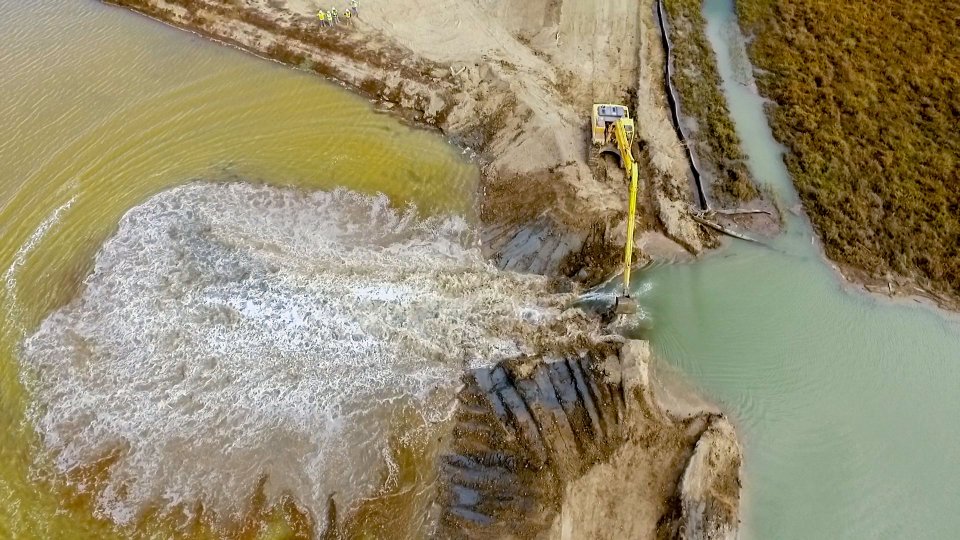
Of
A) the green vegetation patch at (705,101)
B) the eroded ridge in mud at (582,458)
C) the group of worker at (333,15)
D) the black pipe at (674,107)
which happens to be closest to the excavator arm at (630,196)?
the eroded ridge in mud at (582,458)

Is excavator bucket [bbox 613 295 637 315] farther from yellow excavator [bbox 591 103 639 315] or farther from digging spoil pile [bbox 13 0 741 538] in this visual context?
yellow excavator [bbox 591 103 639 315]

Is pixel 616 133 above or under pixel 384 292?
above

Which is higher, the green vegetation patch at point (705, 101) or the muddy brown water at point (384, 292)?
the green vegetation patch at point (705, 101)

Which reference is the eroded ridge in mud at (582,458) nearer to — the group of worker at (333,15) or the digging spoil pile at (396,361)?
the digging spoil pile at (396,361)

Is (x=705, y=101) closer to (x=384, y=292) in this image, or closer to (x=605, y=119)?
(x=605, y=119)

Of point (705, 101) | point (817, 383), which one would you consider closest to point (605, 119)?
point (705, 101)

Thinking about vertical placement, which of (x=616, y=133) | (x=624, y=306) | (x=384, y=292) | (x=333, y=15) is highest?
(x=333, y=15)

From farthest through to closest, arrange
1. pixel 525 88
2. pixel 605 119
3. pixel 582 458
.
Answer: pixel 525 88
pixel 605 119
pixel 582 458
